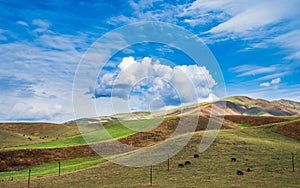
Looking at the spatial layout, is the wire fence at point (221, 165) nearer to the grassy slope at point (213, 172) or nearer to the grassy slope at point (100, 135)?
the grassy slope at point (213, 172)

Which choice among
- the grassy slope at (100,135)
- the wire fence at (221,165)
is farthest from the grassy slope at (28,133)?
the wire fence at (221,165)

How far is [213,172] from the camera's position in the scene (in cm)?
3894

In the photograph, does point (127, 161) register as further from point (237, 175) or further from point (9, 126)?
point (9, 126)

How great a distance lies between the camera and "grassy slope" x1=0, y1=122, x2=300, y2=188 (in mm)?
33844

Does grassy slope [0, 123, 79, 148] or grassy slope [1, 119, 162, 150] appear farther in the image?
grassy slope [0, 123, 79, 148]

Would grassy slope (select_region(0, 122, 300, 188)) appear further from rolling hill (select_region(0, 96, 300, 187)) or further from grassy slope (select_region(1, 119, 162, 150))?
grassy slope (select_region(1, 119, 162, 150))

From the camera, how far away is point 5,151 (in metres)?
66.4

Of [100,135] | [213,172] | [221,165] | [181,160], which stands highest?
[100,135]

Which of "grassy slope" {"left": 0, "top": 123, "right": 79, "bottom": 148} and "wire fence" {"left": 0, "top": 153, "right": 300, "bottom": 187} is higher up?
"grassy slope" {"left": 0, "top": 123, "right": 79, "bottom": 148}

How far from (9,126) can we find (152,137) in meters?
73.7

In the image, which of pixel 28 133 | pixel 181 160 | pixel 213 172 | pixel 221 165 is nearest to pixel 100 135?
pixel 28 133

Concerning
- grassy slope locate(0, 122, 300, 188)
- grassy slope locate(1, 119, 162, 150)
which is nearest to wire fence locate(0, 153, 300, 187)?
grassy slope locate(0, 122, 300, 188)

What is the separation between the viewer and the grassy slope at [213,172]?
33844mm

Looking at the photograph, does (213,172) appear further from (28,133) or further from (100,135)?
(28,133)
